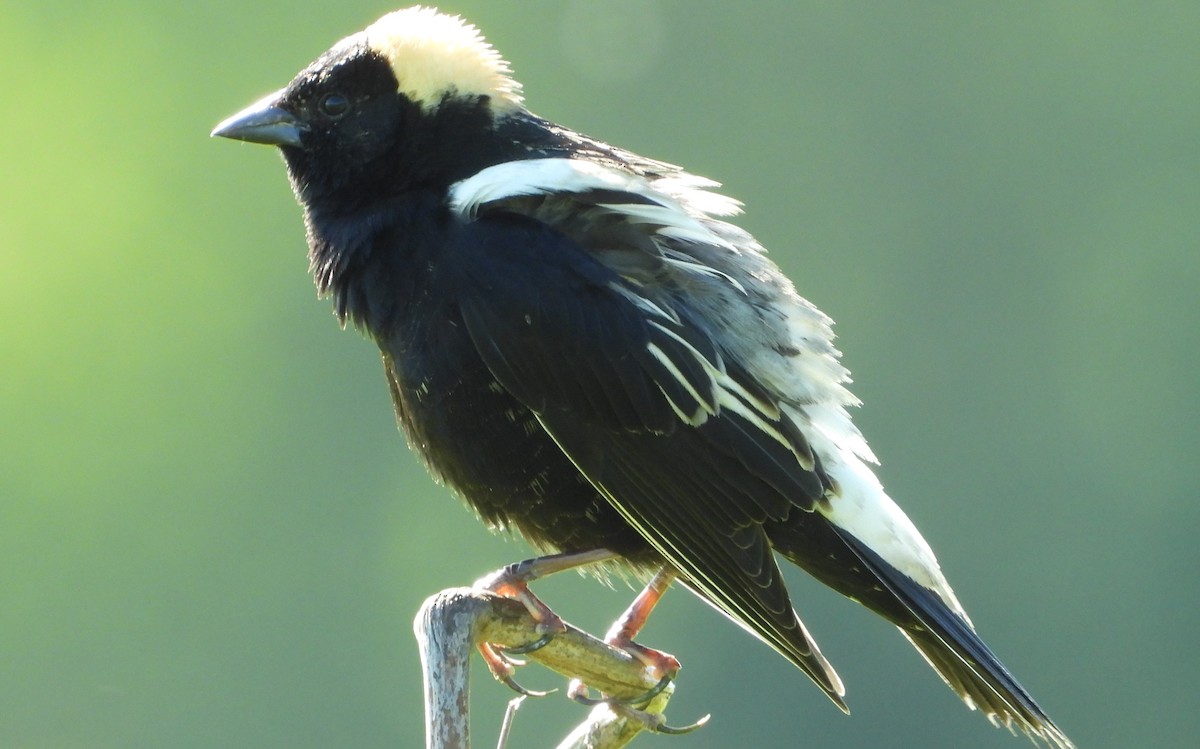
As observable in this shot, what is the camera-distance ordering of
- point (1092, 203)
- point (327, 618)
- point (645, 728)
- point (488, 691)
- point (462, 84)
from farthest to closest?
point (1092, 203), point (327, 618), point (488, 691), point (462, 84), point (645, 728)

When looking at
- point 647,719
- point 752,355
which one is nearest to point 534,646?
point 647,719

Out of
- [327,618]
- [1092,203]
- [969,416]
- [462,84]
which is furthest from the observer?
[1092,203]

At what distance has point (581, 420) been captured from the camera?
8.82 feet

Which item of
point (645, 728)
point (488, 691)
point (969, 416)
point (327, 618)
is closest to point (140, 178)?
point (327, 618)

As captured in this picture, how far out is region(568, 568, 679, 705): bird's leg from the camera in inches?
105

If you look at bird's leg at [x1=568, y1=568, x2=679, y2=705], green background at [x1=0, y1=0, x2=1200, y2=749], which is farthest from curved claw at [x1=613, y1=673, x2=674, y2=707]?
green background at [x1=0, y1=0, x2=1200, y2=749]

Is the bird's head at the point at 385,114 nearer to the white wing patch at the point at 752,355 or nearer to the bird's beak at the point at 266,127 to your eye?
the bird's beak at the point at 266,127

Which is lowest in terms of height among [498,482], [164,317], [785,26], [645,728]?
[645,728]

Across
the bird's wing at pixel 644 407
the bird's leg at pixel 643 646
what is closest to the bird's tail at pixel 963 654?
the bird's wing at pixel 644 407

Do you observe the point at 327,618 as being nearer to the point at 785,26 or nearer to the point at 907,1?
the point at 785,26

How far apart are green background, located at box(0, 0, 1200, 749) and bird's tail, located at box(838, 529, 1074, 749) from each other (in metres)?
6.65

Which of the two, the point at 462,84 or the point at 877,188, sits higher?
the point at 877,188

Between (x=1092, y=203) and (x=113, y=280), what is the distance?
7.03 metres

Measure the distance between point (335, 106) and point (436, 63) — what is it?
0.20 m
